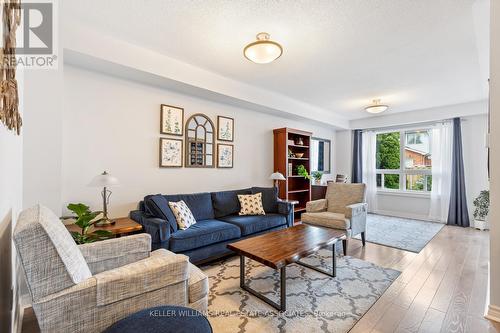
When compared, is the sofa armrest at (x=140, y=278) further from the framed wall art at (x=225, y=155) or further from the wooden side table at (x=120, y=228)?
the framed wall art at (x=225, y=155)

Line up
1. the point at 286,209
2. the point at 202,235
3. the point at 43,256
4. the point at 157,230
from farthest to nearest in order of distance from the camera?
the point at 286,209 < the point at 202,235 < the point at 157,230 < the point at 43,256

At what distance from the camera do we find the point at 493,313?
1896 millimetres

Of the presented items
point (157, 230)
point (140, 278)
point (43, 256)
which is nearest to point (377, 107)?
point (157, 230)

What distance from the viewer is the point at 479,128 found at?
4961 mm

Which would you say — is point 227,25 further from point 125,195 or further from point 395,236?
point 395,236

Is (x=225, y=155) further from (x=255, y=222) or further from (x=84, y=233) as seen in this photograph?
(x=84, y=233)

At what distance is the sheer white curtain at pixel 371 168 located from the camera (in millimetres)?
6375

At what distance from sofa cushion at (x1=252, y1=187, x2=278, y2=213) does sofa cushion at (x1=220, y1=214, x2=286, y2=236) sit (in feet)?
0.77

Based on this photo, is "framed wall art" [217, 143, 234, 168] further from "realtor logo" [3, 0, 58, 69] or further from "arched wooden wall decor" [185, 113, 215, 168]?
"realtor logo" [3, 0, 58, 69]

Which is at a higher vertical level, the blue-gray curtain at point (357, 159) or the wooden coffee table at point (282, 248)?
the blue-gray curtain at point (357, 159)

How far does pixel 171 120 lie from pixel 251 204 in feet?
5.79

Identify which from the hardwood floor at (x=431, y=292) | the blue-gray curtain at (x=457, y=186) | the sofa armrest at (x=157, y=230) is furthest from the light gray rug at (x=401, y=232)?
the sofa armrest at (x=157, y=230)

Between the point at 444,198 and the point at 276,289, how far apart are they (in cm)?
507

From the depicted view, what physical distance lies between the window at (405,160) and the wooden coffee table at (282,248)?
4425mm
